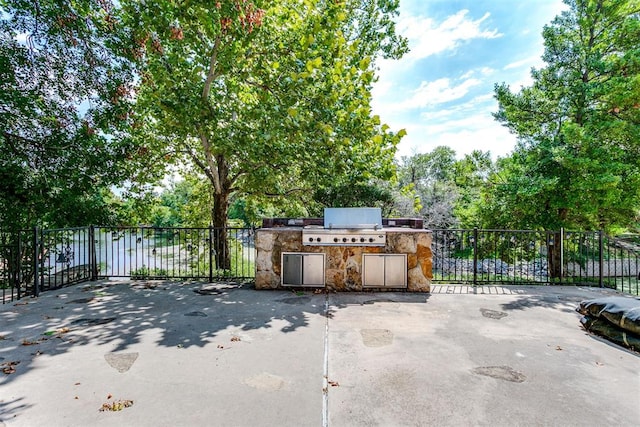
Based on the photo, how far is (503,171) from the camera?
31.6ft

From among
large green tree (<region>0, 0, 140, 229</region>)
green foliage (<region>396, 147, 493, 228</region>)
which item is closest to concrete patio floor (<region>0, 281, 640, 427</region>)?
Answer: large green tree (<region>0, 0, 140, 229</region>)

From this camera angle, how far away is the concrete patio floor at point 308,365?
1.98 metres

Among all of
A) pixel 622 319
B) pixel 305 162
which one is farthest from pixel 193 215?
pixel 622 319

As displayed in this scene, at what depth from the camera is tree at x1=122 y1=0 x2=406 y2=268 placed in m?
6.12

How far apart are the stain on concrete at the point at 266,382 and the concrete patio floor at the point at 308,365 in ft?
0.05

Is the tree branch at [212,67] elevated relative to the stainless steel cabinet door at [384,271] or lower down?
elevated

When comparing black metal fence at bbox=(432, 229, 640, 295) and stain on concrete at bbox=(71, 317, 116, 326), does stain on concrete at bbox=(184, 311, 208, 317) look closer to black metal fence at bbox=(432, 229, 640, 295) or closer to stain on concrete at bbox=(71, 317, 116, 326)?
stain on concrete at bbox=(71, 317, 116, 326)

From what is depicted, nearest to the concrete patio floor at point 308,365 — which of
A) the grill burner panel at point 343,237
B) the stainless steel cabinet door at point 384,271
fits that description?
the stainless steel cabinet door at point 384,271

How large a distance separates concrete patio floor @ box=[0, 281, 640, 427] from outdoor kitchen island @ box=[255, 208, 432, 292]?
76cm

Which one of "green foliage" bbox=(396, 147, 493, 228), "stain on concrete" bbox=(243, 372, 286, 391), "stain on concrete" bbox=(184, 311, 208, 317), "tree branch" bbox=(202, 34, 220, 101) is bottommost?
"stain on concrete" bbox=(184, 311, 208, 317)

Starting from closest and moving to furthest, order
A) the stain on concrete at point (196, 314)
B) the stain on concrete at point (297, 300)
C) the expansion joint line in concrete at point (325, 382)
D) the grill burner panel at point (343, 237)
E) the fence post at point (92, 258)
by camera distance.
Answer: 1. the expansion joint line in concrete at point (325, 382)
2. the stain on concrete at point (196, 314)
3. the stain on concrete at point (297, 300)
4. the grill burner panel at point (343, 237)
5. the fence post at point (92, 258)

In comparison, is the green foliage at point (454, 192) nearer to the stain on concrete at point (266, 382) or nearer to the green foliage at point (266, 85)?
the green foliage at point (266, 85)

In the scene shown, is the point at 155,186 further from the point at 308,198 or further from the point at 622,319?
the point at 622,319

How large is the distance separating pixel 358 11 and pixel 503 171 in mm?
7090
